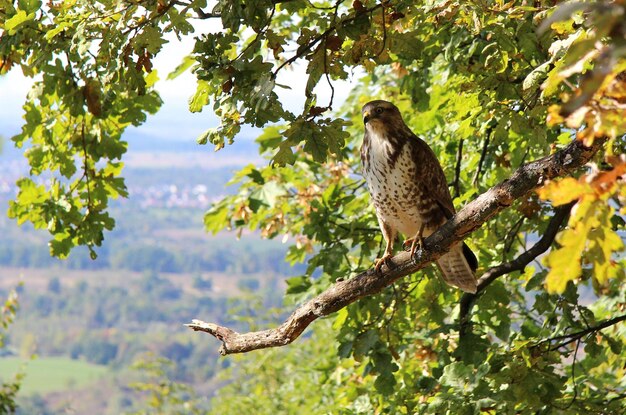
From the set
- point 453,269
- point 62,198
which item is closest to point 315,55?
point 453,269

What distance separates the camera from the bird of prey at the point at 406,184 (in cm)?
458

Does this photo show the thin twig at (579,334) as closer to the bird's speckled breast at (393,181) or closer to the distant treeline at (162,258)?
the bird's speckled breast at (393,181)

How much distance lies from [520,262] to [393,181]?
108 centimetres

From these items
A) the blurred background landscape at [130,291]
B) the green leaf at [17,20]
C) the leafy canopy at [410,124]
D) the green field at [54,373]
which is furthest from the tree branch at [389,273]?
the green field at [54,373]

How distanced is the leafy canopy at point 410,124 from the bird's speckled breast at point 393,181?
1.12ft

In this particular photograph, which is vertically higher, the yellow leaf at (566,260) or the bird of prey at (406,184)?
the bird of prey at (406,184)

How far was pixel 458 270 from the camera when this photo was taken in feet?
15.5

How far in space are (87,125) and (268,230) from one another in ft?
5.45

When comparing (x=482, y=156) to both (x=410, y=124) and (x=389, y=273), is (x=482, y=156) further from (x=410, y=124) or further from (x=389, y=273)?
(x=389, y=273)

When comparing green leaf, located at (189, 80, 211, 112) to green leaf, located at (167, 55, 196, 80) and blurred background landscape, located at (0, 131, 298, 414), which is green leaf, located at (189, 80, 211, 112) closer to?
green leaf, located at (167, 55, 196, 80)

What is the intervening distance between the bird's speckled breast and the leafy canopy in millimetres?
340

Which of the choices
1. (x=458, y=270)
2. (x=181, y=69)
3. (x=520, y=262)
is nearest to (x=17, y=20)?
(x=181, y=69)

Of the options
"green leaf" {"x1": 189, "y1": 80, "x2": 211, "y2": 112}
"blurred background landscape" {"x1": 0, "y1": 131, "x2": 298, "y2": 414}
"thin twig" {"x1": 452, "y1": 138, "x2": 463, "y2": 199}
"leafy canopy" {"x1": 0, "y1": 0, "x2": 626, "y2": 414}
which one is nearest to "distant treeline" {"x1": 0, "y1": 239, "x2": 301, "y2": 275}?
"blurred background landscape" {"x1": 0, "y1": 131, "x2": 298, "y2": 414}

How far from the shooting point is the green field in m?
92.4
